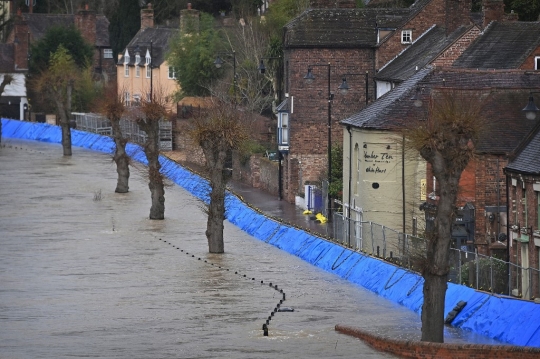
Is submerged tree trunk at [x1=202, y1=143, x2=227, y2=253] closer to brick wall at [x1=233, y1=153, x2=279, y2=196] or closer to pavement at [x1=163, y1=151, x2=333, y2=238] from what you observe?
pavement at [x1=163, y1=151, x2=333, y2=238]

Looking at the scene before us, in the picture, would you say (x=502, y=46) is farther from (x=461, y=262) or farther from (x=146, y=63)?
(x=146, y=63)

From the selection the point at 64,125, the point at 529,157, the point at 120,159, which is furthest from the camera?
the point at 64,125

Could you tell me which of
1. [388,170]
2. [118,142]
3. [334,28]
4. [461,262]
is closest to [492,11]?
[334,28]

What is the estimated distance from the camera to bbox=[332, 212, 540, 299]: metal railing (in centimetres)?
4350

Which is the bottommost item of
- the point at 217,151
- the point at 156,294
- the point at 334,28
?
the point at 156,294

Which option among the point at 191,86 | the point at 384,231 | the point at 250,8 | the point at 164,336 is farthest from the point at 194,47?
the point at 164,336

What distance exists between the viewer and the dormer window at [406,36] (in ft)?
247

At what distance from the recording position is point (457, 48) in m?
67.2

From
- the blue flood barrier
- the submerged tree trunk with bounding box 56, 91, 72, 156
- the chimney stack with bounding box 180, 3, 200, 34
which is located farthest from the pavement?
the chimney stack with bounding box 180, 3, 200, 34

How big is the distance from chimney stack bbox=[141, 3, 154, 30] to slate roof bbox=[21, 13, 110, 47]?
12.9m

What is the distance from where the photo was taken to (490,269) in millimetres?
43031

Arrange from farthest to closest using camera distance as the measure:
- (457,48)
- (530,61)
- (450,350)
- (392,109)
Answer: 1. (457,48)
2. (530,61)
3. (392,109)
4. (450,350)

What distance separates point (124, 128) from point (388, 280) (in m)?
66.5

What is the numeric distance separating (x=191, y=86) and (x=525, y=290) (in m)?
69.1
